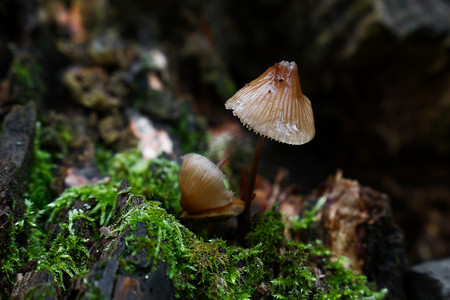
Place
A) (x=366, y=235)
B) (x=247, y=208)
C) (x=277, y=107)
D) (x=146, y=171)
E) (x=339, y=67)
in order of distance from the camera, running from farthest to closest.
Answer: (x=339, y=67) → (x=146, y=171) → (x=366, y=235) → (x=247, y=208) → (x=277, y=107)

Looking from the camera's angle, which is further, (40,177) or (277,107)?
(40,177)

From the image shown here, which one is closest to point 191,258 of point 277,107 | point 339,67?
point 277,107

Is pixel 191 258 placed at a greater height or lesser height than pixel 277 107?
lesser

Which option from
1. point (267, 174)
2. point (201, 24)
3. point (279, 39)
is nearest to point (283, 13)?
point (279, 39)

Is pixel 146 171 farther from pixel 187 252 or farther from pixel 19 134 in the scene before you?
pixel 187 252

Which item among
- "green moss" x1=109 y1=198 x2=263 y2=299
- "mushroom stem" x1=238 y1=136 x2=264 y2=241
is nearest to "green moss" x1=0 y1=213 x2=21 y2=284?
"green moss" x1=109 y1=198 x2=263 y2=299

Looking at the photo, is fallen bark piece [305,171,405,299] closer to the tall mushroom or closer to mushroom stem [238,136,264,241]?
mushroom stem [238,136,264,241]

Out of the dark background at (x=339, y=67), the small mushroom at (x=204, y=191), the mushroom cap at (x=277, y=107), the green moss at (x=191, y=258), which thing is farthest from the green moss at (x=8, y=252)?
the dark background at (x=339, y=67)

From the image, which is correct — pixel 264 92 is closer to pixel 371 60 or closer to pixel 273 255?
pixel 273 255
